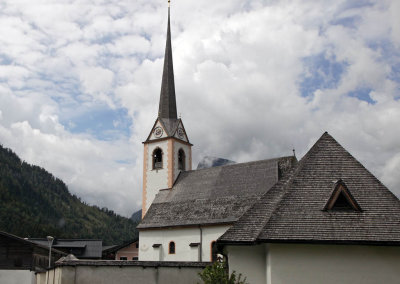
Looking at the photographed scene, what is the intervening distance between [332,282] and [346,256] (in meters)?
1.06

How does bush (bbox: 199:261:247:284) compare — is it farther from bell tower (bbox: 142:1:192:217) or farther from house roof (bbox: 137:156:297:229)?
bell tower (bbox: 142:1:192:217)

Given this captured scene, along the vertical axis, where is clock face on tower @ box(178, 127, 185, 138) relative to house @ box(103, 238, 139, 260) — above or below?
above

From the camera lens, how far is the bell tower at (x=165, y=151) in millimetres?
48062

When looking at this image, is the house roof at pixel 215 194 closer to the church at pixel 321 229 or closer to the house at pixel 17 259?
the house at pixel 17 259

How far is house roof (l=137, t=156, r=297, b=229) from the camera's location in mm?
38531

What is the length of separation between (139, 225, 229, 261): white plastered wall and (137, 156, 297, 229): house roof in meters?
0.64

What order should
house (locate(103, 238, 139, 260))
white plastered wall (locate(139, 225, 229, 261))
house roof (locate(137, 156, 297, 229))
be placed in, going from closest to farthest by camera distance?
white plastered wall (locate(139, 225, 229, 261)) < house roof (locate(137, 156, 297, 229)) < house (locate(103, 238, 139, 260))

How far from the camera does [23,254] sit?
4012 cm

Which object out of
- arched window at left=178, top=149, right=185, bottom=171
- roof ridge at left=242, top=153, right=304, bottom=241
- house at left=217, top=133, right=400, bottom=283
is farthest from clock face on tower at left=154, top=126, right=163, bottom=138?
house at left=217, top=133, right=400, bottom=283

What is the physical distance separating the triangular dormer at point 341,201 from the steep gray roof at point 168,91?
36716 mm

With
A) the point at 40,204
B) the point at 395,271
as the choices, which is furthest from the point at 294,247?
the point at 40,204

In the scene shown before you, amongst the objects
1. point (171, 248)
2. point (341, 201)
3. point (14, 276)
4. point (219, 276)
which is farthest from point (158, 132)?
point (219, 276)

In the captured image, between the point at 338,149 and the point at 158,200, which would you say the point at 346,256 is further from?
the point at 158,200

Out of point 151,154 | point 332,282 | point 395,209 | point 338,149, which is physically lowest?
point 332,282
